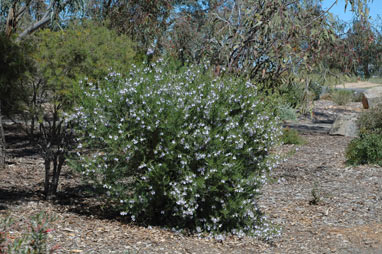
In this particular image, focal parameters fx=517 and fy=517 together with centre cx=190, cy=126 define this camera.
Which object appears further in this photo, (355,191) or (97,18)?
(97,18)

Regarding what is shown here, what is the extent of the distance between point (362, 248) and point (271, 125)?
5.30 feet

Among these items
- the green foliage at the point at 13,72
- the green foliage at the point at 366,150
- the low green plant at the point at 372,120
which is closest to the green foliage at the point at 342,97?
the low green plant at the point at 372,120

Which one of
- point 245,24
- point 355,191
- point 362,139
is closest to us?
point 355,191

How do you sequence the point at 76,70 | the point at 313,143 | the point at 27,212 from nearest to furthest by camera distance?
the point at 27,212 → the point at 76,70 → the point at 313,143

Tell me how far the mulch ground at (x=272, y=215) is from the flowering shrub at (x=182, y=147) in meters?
0.27

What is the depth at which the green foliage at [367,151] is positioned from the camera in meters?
9.74

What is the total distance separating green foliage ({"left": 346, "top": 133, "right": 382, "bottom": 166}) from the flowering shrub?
15.1ft

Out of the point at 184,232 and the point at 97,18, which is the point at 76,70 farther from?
the point at 97,18

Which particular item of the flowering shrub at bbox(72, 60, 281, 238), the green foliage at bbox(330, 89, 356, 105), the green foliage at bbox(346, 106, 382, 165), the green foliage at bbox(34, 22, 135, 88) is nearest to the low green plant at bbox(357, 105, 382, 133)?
the green foliage at bbox(346, 106, 382, 165)

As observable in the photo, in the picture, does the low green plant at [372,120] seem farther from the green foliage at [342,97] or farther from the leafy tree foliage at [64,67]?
the green foliage at [342,97]

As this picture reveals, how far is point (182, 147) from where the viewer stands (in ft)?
16.9

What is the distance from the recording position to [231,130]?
527cm

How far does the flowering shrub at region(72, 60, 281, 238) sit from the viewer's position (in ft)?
16.8

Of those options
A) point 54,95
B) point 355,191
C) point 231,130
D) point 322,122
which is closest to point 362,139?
point 355,191
